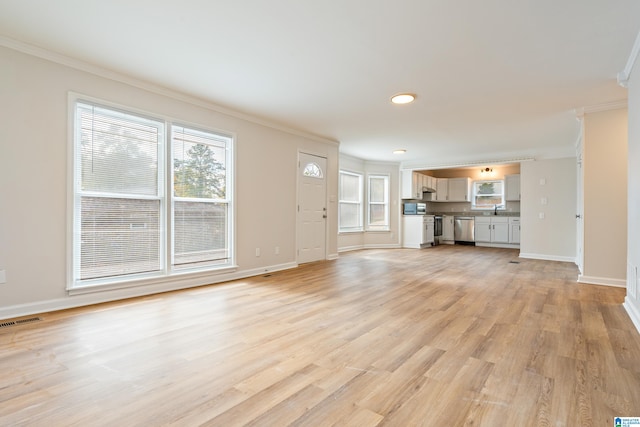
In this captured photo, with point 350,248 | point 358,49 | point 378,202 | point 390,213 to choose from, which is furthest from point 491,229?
point 358,49

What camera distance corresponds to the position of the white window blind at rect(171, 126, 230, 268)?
Answer: 3998 millimetres

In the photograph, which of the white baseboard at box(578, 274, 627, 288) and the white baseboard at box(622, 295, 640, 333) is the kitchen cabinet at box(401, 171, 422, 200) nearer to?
the white baseboard at box(578, 274, 627, 288)

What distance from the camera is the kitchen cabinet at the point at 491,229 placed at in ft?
29.0

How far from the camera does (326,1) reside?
2211 mm

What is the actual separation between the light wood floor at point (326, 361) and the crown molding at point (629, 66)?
2.31 meters

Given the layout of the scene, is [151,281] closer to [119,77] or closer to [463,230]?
[119,77]

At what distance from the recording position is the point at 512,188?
8664 mm

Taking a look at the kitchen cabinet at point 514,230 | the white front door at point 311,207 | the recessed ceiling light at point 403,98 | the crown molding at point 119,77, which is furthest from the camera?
the kitchen cabinet at point 514,230

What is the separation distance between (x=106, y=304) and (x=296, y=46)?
3.12 m

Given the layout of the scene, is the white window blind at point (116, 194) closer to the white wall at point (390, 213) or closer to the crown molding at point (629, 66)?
the crown molding at point (629, 66)

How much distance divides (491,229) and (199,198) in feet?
26.5

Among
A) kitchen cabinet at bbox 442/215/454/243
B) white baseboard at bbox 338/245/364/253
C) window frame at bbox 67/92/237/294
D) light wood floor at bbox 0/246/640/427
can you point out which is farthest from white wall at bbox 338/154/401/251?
light wood floor at bbox 0/246/640/427

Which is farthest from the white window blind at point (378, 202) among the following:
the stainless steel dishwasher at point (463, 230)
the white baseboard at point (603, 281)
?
the white baseboard at point (603, 281)

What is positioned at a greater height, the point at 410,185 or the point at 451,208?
the point at 410,185
